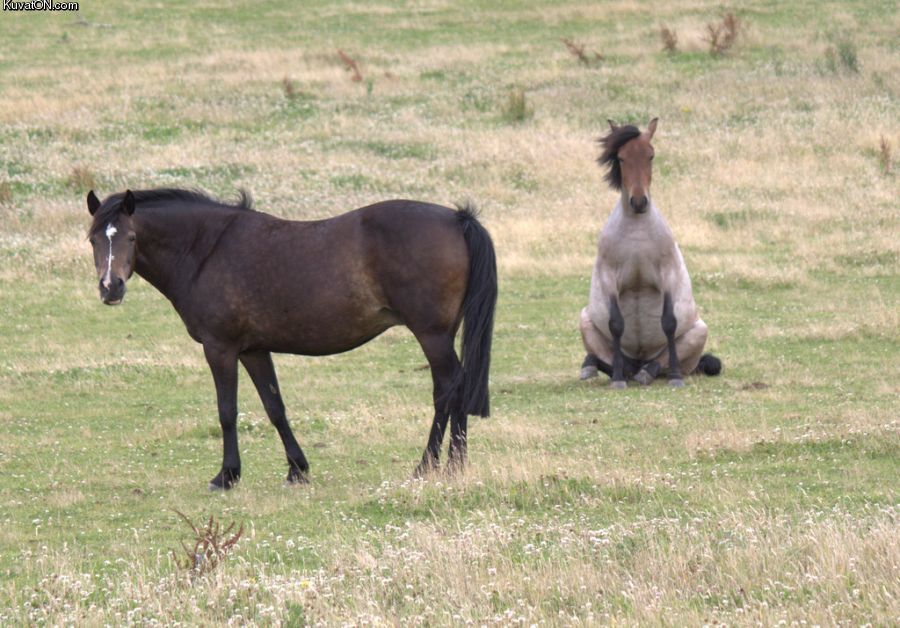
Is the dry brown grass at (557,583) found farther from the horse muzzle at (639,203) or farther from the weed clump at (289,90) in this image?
the weed clump at (289,90)

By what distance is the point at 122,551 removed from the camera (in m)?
8.38

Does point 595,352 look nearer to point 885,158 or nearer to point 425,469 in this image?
point 425,469

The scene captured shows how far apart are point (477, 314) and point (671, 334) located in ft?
16.2

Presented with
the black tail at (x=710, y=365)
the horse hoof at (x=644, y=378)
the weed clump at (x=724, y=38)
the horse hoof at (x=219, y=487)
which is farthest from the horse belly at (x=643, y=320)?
the weed clump at (x=724, y=38)

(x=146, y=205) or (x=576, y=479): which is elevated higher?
(x=146, y=205)

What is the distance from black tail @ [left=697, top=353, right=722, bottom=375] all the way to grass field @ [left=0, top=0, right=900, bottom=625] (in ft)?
0.80

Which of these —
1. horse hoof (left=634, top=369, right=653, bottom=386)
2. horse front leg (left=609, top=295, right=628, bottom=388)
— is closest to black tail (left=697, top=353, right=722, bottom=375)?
horse hoof (left=634, top=369, right=653, bottom=386)

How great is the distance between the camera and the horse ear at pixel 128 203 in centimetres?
999

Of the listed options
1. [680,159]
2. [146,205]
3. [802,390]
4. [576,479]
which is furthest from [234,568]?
[680,159]

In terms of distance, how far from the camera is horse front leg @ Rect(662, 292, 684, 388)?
14.4 m

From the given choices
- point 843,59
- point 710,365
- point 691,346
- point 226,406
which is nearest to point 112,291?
point 226,406

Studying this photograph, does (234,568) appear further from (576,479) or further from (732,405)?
(732,405)

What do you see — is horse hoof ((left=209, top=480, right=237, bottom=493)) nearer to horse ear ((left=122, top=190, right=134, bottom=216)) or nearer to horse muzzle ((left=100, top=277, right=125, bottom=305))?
horse muzzle ((left=100, top=277, right=125, bottom=305))

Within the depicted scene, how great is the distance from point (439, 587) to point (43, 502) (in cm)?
441
